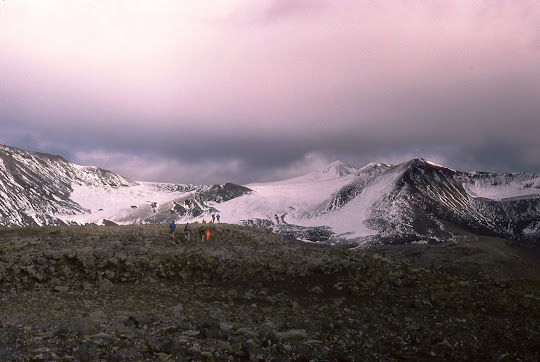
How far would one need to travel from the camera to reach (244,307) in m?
16.6

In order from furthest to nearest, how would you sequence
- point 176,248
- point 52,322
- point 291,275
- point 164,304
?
point 176,248
point 291,275
point 164,304
point 52,322

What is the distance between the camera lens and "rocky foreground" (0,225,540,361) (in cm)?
1167

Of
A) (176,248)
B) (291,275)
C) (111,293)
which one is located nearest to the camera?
(111,293)

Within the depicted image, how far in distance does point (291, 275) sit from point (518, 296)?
9329 millimetres

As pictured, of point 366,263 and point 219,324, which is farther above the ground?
point 366,263

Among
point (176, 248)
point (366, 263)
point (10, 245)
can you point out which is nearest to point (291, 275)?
point (366, 263)

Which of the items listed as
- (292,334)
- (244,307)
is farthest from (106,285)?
(292,334)

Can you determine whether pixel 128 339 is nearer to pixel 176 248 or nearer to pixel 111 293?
pixel 111 293

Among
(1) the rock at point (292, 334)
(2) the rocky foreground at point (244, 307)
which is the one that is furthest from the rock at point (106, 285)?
(1) the rock at point (292, 334)

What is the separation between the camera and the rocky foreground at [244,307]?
1167 cm

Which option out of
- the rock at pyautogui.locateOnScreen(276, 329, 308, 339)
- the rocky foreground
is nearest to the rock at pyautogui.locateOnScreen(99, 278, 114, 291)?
the rocky foreground

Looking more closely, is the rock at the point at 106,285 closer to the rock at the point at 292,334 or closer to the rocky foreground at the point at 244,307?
the rocky foreground at the point at 244,307

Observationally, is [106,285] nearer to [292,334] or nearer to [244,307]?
[244,307]

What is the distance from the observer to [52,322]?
13.0 meters
